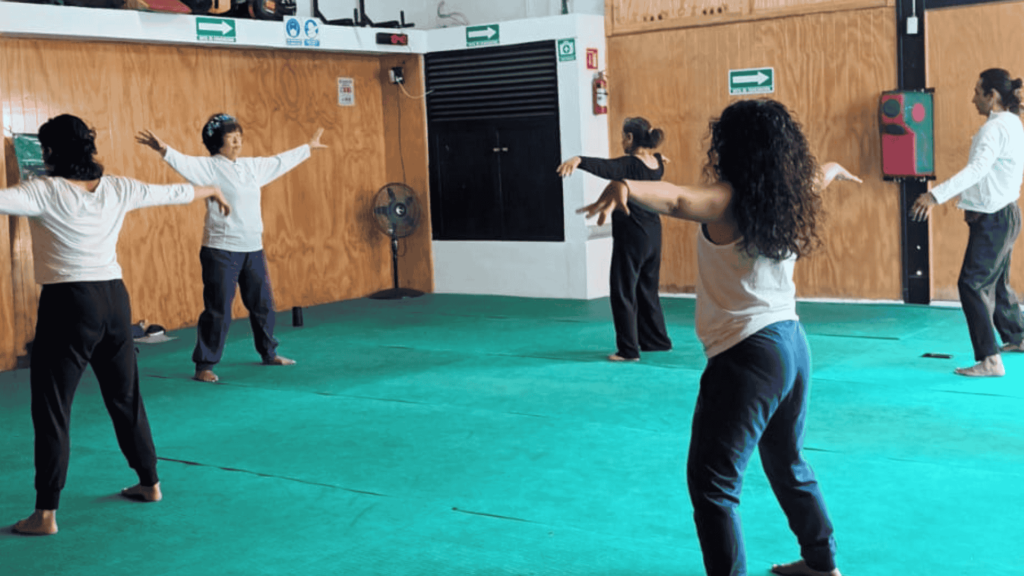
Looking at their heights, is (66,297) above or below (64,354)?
above

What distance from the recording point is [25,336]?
8594mm

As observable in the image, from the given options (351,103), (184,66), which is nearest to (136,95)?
(184,66)

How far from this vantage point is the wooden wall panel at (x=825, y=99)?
9406 mm

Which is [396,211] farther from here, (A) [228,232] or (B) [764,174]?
(B) [764,174]

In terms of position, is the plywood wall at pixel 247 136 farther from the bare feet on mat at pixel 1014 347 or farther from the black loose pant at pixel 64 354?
the bare feet on mat at pixel 1014 347

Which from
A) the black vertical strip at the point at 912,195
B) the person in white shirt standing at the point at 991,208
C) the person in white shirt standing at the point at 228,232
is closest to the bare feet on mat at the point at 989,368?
the person in white shirt standing at the point at 991,208

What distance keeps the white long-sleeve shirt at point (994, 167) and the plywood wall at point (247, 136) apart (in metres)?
6.03

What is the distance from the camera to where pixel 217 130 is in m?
7.24

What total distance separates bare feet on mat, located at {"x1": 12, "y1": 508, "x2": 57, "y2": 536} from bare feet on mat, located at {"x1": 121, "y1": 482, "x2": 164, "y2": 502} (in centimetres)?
43

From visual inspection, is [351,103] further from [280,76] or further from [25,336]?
[25,336]

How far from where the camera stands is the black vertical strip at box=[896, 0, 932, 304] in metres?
9.08

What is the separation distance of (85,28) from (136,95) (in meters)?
0.94

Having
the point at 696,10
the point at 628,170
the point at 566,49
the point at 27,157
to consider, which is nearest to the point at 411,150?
the point at 566,49

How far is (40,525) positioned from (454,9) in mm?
8088
